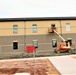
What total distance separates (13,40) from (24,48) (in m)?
2.85

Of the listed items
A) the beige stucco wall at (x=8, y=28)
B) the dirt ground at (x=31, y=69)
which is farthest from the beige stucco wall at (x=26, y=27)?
the dirt ground at (x=31, y=69)

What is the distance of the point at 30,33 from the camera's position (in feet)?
151

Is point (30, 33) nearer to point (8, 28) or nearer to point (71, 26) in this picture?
point (8, 28)

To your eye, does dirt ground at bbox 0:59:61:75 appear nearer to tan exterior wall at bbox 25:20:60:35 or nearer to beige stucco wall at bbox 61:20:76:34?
tan exterior wall at bbox 25:20:60:35

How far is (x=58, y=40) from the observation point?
151ft

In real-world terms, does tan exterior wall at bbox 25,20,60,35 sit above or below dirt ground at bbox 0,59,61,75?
above

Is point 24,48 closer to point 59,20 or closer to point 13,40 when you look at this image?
point 13,40

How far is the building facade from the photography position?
4525 cm

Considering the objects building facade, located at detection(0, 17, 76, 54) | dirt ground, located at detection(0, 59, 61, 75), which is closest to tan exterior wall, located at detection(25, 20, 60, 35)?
building facade, located at detection(0, 17, 76, 54)

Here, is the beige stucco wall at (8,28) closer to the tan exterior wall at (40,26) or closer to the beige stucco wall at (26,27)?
the beige stucco wall at (26,27)

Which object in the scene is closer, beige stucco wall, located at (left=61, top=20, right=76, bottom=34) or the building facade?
the building facade

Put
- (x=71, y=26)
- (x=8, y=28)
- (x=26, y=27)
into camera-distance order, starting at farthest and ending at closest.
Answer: (x=71, y=26)
(x=26, y=27)
(x=8, y=28)

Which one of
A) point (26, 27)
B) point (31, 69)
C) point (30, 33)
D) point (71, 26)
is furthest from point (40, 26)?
point (31, 69)

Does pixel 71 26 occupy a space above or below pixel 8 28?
above
